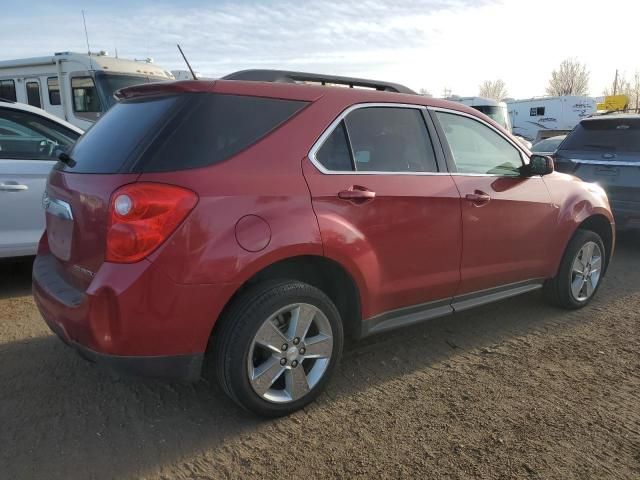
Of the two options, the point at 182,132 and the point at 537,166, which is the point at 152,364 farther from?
the point at 537,166

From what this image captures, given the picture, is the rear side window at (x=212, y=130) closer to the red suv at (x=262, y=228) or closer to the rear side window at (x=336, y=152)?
the red suv at (x=262, y=228)

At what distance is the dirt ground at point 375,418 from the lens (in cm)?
255

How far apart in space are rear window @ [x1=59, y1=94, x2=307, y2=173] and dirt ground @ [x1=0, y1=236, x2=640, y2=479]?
135 centimetres

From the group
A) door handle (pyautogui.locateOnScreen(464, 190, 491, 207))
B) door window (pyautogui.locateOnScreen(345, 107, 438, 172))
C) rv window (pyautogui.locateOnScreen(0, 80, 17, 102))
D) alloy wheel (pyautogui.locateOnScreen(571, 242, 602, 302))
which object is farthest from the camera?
rv window (pyautogui.locateOnScreen(0, 80, 17, 102))

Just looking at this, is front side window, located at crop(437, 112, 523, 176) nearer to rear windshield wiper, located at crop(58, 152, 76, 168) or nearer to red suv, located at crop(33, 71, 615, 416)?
red suv, located at crop(33, 71, 615, 416)

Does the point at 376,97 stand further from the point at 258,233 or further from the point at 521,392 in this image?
the point at 521,392

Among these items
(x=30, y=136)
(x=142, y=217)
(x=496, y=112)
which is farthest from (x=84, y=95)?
(x=496, y=112)

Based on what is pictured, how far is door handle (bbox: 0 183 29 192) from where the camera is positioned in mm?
4582

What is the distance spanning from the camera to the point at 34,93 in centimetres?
1227

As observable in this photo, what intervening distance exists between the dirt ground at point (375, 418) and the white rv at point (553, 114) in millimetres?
28550

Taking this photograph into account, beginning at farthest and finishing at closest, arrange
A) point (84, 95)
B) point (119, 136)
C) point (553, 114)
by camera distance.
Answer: point (553, 114), point (84, 95), point (119, 136)

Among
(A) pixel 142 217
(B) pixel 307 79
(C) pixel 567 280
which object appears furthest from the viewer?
(C) pixel 567 280

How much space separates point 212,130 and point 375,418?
1.75m

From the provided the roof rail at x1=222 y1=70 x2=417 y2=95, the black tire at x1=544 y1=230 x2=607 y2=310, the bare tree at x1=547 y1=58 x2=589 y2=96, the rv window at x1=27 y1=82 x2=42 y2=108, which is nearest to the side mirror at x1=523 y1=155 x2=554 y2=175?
→ the black tire at x1=544 y1=230 x2=607 y2=310
